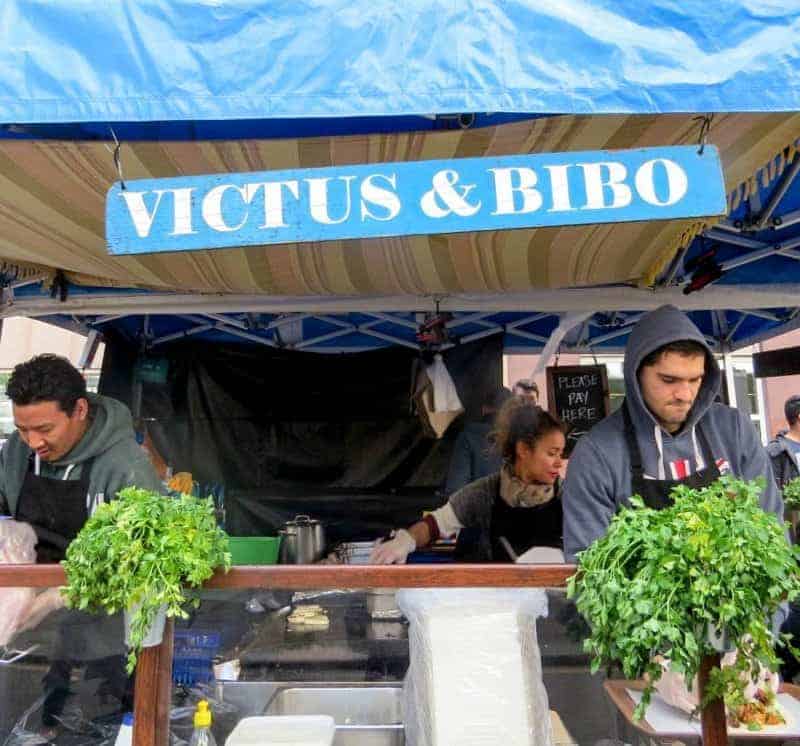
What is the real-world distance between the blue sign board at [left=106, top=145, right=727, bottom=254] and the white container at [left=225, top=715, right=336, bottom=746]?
123cm

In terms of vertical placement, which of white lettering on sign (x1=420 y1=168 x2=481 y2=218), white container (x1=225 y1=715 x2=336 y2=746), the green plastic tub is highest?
white lettering on sign (x1=420 y1=168 x2=481 y2=218)

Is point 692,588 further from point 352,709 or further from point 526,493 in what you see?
point 526,493

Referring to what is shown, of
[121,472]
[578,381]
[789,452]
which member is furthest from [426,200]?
[789,452]

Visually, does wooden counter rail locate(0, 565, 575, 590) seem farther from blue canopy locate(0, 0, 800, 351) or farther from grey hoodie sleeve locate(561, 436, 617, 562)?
blue canopy locate(0, 0, 800, 351)

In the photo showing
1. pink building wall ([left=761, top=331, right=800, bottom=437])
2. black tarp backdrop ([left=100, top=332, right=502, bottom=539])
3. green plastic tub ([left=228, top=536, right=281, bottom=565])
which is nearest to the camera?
green plastic tub ([left=228, top=536, right=281, bottom=565])

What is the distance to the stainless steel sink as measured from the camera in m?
1.79

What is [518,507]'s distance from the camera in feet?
11.5

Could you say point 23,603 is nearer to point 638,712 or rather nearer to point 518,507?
point 638,712

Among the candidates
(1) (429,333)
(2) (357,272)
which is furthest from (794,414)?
(2) (357,272)

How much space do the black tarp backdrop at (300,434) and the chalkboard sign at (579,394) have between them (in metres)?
0.79

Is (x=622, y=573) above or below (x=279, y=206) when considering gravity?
below

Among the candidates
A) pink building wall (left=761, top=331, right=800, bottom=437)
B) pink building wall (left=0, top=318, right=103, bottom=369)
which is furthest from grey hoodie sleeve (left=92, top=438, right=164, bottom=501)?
pink building wall (left=761, top=331, right=800, bottom=437)

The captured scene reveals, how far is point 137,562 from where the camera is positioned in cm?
142

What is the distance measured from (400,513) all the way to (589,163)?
4.30m
